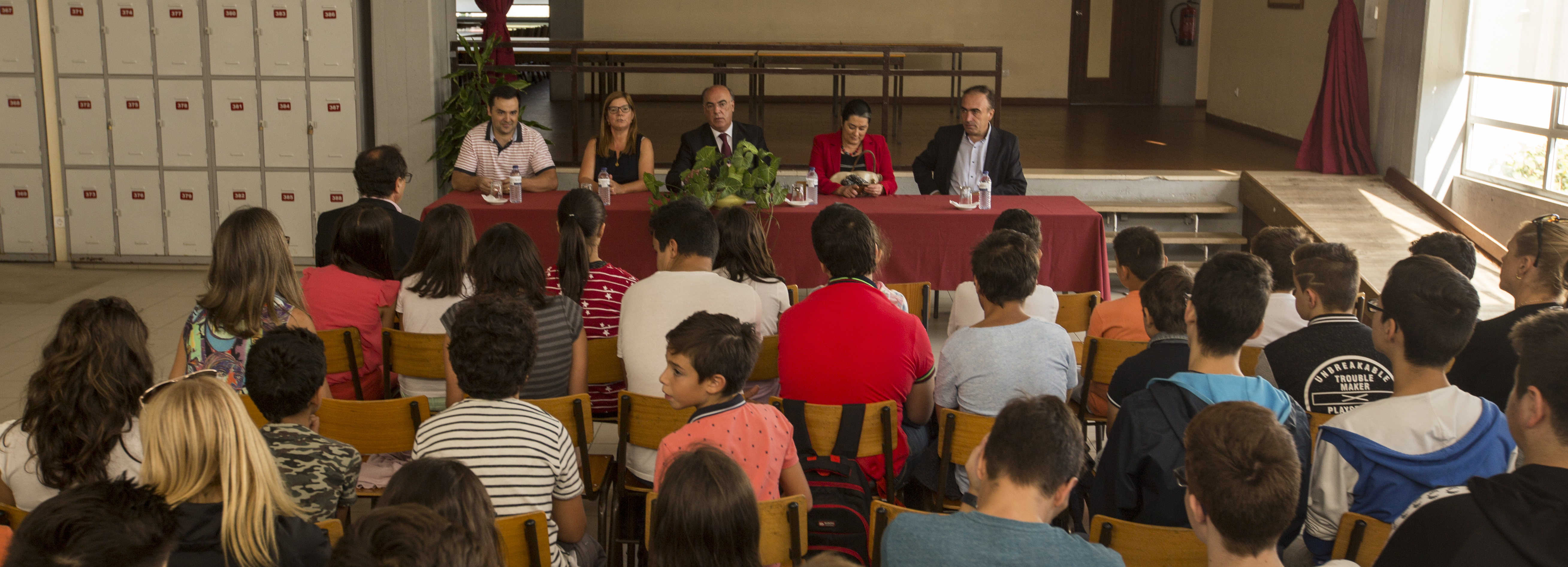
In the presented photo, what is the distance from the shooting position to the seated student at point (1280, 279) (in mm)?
3549

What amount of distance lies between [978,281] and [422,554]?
6.20 feet

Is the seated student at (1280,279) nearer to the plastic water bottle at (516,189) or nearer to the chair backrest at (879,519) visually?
the chair backrest at (879,519)

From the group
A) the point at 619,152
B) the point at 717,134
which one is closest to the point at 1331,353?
the point at 717,134

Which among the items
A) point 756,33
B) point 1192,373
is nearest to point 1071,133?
point 756,33

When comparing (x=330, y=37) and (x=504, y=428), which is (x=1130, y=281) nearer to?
(x=504, y=428)

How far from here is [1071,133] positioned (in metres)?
10.3

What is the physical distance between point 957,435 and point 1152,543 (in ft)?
2.46

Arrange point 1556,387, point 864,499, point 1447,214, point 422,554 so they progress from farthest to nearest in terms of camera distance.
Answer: point 1447,214, point 864,499, point 1556,387, point 422,554

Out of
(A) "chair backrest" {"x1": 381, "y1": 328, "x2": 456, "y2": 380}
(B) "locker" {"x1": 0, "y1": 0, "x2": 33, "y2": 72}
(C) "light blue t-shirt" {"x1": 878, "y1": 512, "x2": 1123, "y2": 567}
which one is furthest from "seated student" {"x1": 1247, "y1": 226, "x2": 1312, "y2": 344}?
(B) "locker" {"x1": 0, "y1": 0, "x2": 33, "y2": 72}

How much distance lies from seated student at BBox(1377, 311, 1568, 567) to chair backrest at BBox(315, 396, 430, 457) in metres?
2.21

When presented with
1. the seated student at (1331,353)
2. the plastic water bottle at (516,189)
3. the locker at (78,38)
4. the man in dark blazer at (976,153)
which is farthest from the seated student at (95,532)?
the locker at (78,38)

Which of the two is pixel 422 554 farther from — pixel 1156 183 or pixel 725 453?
pixel 1156 183

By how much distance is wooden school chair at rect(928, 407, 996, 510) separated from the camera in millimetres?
2697

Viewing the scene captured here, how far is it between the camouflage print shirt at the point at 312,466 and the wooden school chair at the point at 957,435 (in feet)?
4.68
